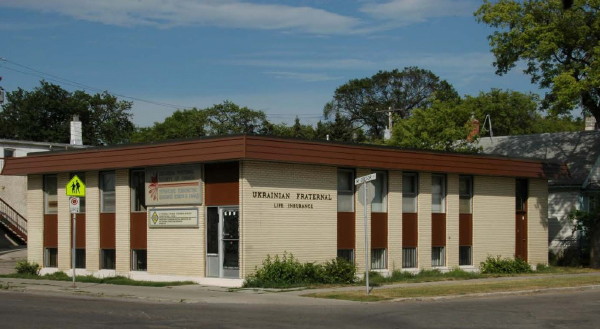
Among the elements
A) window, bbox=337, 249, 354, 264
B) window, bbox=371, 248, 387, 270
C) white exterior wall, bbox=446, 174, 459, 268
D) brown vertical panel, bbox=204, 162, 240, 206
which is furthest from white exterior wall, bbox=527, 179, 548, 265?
brown vertical panel, bbox=204, 162, 240, 206

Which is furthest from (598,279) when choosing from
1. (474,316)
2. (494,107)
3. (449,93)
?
(449,93)

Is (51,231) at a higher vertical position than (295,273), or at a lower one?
higher

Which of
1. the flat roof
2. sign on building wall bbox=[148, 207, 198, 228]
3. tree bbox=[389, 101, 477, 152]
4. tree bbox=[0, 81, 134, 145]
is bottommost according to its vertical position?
sign on building wall bbox=[148, 207, 198, 228]

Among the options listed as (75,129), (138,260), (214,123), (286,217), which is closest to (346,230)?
(286,217)

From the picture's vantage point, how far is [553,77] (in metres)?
33.8

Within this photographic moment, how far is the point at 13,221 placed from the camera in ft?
165

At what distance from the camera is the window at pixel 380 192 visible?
2791 centimetres

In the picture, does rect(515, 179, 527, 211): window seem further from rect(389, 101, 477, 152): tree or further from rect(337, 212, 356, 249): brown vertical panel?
rect(389, 101, 477, 152): tree

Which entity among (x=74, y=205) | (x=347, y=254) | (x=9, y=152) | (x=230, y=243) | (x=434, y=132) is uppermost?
(x=434, y=132)

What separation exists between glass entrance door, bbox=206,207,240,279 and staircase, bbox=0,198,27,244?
28.2 metres

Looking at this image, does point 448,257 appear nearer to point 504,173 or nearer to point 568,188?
point 504,173

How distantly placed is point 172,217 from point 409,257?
8.54 m

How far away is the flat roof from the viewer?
930 inches

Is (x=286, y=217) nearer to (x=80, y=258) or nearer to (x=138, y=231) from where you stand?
(x=138, y=231)
